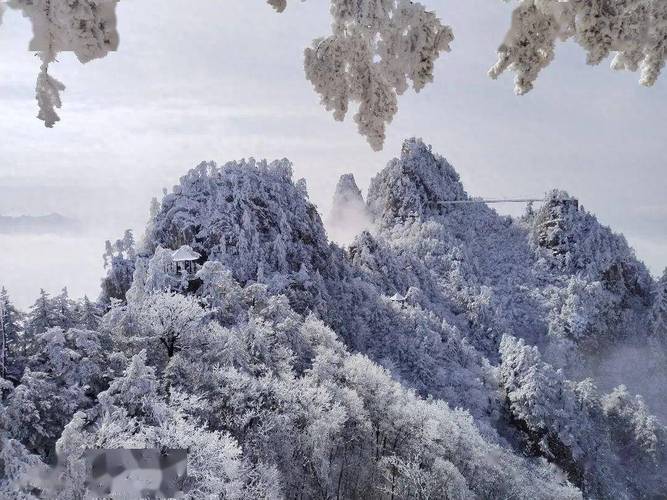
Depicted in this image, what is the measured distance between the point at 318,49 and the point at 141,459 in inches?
883

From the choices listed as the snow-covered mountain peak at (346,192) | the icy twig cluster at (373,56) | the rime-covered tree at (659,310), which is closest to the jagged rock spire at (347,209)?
the snow-covered mountain peak at (346,192)

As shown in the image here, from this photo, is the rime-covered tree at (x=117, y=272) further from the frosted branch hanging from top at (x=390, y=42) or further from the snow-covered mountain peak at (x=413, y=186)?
the snow-covered mountain peak at (x=413, y=186)

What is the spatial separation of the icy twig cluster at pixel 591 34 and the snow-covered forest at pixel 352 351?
73.3 feet

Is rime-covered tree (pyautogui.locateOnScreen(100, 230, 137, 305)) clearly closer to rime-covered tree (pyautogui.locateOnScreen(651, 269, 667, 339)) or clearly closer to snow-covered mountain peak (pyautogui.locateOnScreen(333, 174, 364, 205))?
snow-covered mountain peak (pyautogui.locateOnScreen(333, 174, 364, 205))

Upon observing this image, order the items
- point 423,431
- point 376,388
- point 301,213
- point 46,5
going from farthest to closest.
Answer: point 301,213
point 376,388
point 423,431
point 46,5

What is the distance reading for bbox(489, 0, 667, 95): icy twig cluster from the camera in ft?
13.4

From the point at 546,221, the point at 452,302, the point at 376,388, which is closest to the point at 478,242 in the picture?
the point at 546,221

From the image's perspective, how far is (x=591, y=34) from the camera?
4133 millimetres

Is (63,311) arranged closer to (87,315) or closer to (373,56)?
(87,315)

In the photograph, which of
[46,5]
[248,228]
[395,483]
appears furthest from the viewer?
[248,228]

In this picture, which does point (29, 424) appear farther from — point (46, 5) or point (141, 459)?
point (46, 5)

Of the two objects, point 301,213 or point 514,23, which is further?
point 301,213

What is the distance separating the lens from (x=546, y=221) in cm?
13325

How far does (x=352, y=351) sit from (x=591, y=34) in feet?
201
